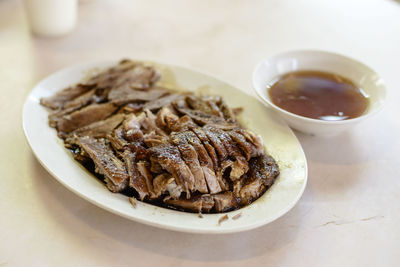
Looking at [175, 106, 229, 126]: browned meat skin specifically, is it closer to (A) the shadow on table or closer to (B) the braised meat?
(B) the braised meat

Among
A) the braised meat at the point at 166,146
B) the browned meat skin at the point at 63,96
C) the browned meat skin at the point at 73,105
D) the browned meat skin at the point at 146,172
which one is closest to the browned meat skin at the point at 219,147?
the braised meat at the point at 166,146

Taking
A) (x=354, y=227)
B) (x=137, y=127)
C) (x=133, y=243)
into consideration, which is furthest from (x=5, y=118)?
(x=354, y=227)

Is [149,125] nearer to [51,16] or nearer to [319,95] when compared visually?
[319,95]

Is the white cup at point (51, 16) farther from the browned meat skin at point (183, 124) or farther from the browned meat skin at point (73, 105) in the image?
the browned meat skin at point (183, 124)

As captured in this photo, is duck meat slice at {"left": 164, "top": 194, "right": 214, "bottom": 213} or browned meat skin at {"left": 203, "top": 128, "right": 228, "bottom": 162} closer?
duck meat slice at {"left": 164, "top": 194, "right": 214, "bottom": 213}

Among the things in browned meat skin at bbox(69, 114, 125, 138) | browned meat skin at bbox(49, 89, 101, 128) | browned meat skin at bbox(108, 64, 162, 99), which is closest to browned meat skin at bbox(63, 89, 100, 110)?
browned meat skin at bbox(49, 89, 101, 128)

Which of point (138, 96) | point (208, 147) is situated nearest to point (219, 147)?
point (208, 147)
